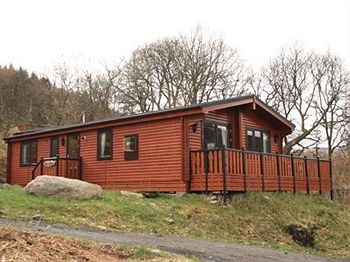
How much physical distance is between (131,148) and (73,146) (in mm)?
4203

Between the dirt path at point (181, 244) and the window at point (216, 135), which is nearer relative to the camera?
the dirt path at point (181, 244)

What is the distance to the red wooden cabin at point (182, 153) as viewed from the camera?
57.7 ft

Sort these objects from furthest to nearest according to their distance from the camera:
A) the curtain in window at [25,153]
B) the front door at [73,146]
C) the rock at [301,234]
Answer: the curtain in window at [25,153] < the front door at [73,146] < the rock at [301,234]

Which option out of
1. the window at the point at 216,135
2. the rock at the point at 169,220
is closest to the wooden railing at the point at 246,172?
the window at the point at 216,135

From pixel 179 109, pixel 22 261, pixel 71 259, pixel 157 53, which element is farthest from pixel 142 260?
pixel 157 53

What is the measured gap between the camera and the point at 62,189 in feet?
50.3

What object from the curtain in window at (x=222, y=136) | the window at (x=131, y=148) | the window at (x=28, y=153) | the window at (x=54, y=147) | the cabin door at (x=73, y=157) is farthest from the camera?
the window at (x=28, y=153)

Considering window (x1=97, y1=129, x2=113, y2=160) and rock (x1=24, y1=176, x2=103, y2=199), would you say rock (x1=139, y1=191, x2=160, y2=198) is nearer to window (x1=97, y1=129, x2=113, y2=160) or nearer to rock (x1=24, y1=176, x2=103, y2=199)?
rock (x1=24, y1=176, x2=103, y2=199)

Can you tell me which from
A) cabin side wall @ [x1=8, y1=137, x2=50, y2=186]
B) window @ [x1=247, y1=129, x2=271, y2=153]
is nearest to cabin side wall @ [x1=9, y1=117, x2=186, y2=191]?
cabin side wall @ [x1=8, y1=137, x2=50, y2=186]

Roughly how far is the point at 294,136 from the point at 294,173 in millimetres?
18414

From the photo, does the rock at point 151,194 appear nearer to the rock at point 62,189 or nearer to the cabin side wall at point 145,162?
the cabin side wall at point 145,162

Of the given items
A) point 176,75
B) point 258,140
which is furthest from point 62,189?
point 176,75

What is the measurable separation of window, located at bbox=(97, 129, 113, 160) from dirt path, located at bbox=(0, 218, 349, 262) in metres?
9.45

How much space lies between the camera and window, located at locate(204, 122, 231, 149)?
1961cm
